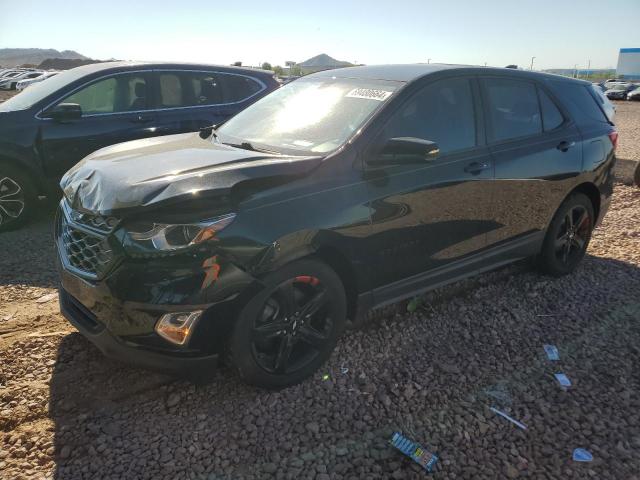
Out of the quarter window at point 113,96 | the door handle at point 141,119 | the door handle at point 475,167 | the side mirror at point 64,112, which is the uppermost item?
the quarter window at point 113,96

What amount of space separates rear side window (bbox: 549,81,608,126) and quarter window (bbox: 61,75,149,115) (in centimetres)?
455

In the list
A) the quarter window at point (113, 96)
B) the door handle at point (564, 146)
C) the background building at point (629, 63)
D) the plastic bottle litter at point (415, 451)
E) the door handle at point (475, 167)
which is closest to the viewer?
the plastic bottle litter at point (415, 451)

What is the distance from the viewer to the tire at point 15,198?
18.2 feet

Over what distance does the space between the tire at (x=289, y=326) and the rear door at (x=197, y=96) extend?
13.5 ft

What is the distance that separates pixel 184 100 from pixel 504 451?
18.0ft

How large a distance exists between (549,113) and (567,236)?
44.3 inches

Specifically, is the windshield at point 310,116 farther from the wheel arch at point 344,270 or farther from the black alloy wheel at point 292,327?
the black alloy wheel at point 292,327

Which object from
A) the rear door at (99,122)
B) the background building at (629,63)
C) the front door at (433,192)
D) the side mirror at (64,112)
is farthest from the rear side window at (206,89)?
the background building at (629,63)

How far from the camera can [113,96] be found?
6.04m

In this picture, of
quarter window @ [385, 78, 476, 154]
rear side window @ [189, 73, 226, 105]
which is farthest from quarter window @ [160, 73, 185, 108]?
quarter window @ [385, 78, 476, 154]

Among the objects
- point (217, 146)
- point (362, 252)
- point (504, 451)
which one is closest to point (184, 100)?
point (217, 146)

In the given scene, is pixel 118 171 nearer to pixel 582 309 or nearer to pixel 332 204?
pixel 332 204

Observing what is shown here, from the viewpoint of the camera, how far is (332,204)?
2912mm

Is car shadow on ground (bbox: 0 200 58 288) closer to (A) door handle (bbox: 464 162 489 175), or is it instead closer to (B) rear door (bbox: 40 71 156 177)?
(B) rear door (bbox: 40 71 156 177)
